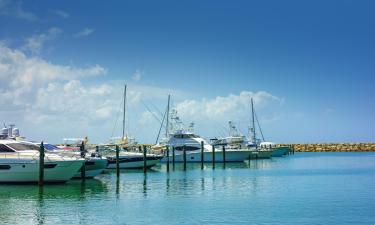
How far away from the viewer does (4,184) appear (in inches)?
1563

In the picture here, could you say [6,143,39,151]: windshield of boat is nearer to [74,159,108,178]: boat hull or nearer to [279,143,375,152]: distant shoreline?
[74,159,108,178]: boat hull

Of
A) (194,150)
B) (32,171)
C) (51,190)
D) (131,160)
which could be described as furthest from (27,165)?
(194,150)

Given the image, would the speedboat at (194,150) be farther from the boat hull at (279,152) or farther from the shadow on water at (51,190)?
the shadow on water at (51,190)

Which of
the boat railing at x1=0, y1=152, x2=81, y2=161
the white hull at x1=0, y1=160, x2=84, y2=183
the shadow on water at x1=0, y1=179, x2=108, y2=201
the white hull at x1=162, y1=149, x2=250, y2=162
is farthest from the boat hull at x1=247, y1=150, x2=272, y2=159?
the boat railing at x1=0, y1=152, x2=81, y2=161

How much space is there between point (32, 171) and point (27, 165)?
0.58m

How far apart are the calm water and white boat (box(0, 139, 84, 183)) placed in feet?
3.04

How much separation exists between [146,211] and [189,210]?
235 centimetres

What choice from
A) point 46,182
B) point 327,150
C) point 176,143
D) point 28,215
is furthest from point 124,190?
point 327,150

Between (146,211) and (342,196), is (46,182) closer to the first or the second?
(146,211)

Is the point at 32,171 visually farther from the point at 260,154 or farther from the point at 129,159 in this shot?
the point at 260,154

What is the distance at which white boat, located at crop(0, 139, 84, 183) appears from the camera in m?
39.2

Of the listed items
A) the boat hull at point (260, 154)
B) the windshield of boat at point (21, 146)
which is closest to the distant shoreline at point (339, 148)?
the boat hull at point (260, 154)

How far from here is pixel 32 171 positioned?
39469mm

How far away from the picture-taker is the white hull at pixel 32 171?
129 ft
